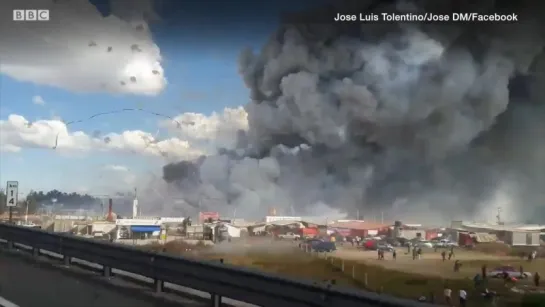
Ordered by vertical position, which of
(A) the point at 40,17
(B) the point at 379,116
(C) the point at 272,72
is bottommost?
(B) the point at 379,116

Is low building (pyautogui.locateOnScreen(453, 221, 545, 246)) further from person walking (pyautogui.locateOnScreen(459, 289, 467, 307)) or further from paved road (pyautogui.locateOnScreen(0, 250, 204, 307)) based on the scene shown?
paved road (pyautogui.locateOnScreen(0, 250, 204, 307))

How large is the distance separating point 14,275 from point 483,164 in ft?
25.8

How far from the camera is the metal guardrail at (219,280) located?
565 cm

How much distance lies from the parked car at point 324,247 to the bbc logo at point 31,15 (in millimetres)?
5745

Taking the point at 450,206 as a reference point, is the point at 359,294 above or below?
below

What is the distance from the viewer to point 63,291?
375 inches

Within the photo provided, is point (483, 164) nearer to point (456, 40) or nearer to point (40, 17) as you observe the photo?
point (456, 40)

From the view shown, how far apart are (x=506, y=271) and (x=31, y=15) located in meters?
7.81

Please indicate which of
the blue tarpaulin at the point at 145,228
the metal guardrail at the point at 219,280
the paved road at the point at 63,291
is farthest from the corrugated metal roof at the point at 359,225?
the blue tarpaulin at the point at 145,228

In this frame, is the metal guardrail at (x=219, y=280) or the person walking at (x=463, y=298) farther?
the person walking at (x=463, y=298)

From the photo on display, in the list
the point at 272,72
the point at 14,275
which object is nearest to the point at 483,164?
the point at 272,72

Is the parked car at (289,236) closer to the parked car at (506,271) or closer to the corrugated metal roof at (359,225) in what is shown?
the corrugated metal roof at (359,225)

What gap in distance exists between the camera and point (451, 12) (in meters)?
8.00

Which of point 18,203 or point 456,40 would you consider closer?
point 456,40
